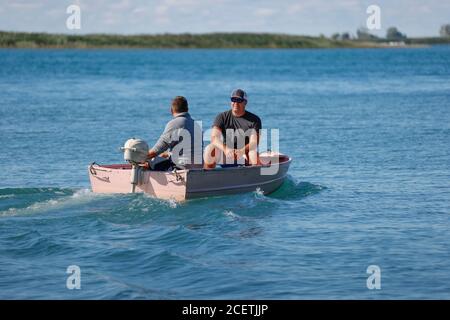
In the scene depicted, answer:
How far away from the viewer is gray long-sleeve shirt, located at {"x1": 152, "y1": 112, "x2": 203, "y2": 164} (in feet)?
49.1

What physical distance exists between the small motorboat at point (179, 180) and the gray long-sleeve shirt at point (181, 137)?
0.43m

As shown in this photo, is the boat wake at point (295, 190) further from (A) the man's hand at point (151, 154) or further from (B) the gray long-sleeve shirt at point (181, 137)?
(A) the man's hand at point (151, 154)

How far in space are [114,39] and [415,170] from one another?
148 meters

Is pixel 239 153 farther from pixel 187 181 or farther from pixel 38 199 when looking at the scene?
pixel 38 199

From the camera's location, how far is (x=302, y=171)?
20047 millimetres

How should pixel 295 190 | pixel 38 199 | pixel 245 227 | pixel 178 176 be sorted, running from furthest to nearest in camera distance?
pixel 295 190 < pixel 38 199 < pixel 178 176 < pixel 245 227

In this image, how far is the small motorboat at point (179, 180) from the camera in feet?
49.0

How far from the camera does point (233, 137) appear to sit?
1574cm

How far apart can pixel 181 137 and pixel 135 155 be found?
825 mm

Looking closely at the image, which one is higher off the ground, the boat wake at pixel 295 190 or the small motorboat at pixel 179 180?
the small motorboat at pixel 179 180

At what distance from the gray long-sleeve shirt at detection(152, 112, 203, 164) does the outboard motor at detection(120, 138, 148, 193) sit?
0.24 meters

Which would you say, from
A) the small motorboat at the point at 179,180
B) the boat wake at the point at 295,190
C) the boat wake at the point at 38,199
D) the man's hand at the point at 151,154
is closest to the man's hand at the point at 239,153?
the small motorboat at the point at 179,180

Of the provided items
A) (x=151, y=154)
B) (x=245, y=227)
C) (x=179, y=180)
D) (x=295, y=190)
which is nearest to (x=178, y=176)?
(x=179, y=180)

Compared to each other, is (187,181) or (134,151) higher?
(134,151)
